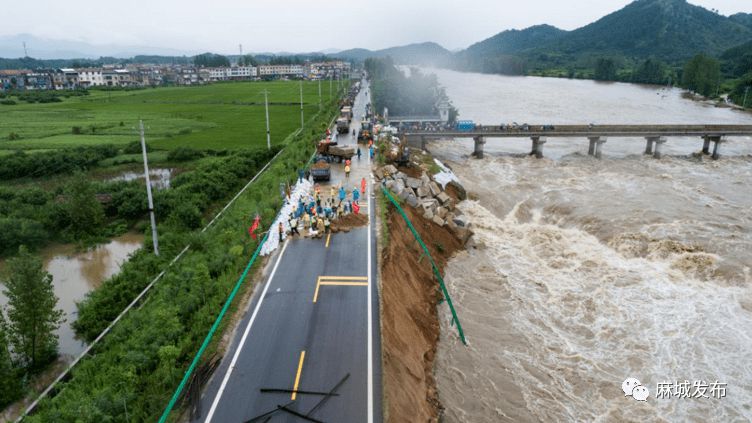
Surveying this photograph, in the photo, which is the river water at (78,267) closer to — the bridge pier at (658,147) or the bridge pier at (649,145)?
the bridge pier at (658,147)

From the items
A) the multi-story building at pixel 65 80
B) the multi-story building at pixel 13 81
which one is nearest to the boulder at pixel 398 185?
the multi-story building at pixel 65 80

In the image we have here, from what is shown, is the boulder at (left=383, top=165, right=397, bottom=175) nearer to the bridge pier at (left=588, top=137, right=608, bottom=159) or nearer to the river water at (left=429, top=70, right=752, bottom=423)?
the river water at (left=429, top=70, right=752, bottom=423)

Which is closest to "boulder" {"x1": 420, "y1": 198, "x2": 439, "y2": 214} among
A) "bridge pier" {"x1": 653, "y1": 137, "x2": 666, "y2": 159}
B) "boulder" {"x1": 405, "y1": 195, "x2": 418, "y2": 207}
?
"boulder" {"x1": 405, "y1": 195, "x2": 418, "y2": 207}

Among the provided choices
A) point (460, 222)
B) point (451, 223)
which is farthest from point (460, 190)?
point (451, 223)

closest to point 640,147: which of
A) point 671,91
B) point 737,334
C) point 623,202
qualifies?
point 623,202

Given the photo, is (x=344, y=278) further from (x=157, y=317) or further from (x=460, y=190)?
(x=460, y=190)

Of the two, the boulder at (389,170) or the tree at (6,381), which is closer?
the tree at (6,381)
